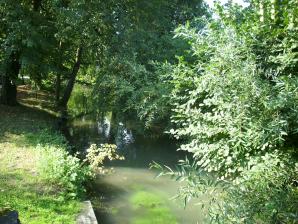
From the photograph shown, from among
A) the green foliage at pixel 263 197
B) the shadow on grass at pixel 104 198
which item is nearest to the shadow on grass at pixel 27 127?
the shadow on grass at pixel 104 198

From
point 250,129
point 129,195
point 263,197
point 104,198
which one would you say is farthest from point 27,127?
point 263,197

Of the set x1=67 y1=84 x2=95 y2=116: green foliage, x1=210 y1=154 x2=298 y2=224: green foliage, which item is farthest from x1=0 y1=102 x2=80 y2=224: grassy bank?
x1=67 y1=84 x2=95 y2=116: green foliage

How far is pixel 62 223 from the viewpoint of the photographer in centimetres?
615

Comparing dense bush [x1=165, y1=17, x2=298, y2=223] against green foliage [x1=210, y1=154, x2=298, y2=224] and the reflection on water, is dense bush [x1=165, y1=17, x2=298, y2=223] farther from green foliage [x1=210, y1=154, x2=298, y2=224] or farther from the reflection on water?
Result: the reflection on water

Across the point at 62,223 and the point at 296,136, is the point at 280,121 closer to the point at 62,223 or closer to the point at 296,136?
the point at 296,136

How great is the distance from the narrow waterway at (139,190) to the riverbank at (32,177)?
40.2 inches

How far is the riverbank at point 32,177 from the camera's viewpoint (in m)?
6.44

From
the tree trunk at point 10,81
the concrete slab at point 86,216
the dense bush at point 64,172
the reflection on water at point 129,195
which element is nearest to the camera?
the concrete slab at point 86,216

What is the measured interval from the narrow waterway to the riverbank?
3.35ft

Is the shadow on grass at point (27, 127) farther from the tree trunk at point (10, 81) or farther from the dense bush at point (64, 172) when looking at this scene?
the dense bush at point (64, 172)

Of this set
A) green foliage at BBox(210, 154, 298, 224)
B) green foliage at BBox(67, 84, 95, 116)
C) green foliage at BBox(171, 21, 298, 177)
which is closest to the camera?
green foliage at BBox(210, 154, 298, 224)

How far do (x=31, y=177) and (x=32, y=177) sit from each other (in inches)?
0.8

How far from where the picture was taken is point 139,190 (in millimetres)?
9094

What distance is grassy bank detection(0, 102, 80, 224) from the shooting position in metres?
6.44
